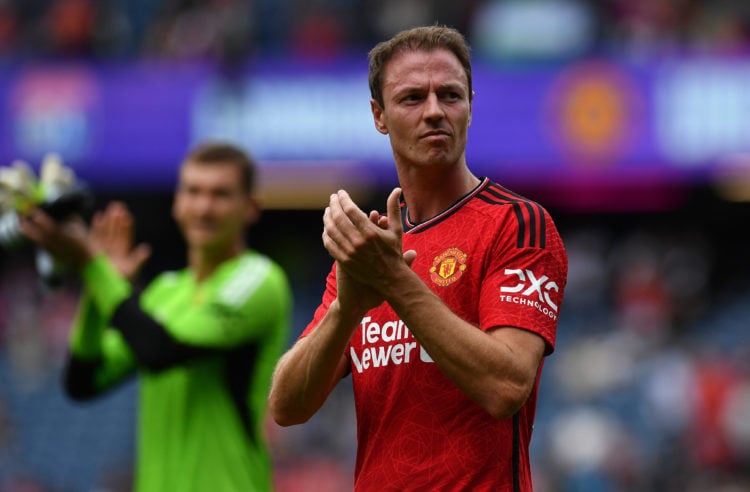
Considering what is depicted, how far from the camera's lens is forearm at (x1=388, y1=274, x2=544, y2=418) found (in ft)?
10.4

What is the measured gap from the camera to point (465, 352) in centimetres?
317

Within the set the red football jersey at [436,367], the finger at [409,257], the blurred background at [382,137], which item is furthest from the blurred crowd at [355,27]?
the finger at [409,257]

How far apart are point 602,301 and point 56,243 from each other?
37.0 ft

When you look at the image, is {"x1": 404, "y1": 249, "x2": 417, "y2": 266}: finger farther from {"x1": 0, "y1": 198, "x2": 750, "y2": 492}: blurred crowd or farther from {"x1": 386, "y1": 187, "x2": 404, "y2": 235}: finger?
{"x1": 0, "y1": 198, "x2": 750, "y2": 492}: blurred crowd

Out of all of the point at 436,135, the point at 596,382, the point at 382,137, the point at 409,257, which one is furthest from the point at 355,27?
the point at 409,257

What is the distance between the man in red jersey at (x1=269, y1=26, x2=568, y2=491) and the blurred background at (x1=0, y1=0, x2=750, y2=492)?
9.56 meters

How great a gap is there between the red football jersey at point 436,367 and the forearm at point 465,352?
5.5 inches

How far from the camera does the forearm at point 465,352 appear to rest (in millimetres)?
3174

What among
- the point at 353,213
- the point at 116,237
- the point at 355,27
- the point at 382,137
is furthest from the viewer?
the point at 355,27

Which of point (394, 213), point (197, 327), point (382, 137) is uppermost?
point (394, 213)

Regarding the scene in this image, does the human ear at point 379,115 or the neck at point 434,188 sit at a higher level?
the human ear at point 379,115

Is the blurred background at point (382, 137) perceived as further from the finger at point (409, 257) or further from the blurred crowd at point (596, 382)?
the finger at point (409, 257)

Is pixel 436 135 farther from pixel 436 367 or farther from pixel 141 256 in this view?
pixel 141 256

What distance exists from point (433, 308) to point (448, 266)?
336 mm
